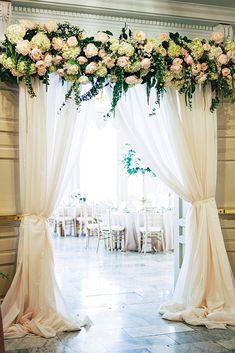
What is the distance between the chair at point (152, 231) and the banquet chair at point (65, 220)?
123 inches

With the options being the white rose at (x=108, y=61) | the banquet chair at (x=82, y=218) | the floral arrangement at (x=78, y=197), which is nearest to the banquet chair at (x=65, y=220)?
the banquet chair at (x=82, y=218)

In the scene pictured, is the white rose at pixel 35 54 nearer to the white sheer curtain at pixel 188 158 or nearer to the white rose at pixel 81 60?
the white rose at pixel 81 60

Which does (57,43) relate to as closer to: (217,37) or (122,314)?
(217,37)

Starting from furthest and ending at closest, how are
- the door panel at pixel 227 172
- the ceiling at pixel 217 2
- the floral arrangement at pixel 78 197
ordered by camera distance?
the floral arrangement at pixel 78 197, the door panel at pixel 227 172, the ceiling at pixel 217 2

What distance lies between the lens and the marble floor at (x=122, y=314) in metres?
3.78

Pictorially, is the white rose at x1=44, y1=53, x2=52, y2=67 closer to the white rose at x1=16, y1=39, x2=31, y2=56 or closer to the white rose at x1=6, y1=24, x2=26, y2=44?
the white rose at x1=16, y1=39, x2=31, y2=56

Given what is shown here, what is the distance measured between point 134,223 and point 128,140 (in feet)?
15.2

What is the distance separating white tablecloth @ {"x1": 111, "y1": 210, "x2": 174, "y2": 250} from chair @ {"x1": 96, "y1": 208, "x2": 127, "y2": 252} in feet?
0.35

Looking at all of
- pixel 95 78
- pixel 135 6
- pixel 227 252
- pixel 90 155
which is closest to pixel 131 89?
pixel 95 78

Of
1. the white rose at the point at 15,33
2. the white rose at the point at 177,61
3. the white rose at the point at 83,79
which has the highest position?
the white rose at the point at 15,33

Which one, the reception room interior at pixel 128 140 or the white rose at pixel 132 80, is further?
the white rose at pixel 132 80

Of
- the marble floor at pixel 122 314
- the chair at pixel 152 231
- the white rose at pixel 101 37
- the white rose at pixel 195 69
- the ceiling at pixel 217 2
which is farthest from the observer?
the chair at pixel 152 231

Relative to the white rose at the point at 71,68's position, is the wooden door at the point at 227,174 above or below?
below

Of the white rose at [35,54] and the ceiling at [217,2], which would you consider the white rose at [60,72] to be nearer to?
the white rose at [35,54]
